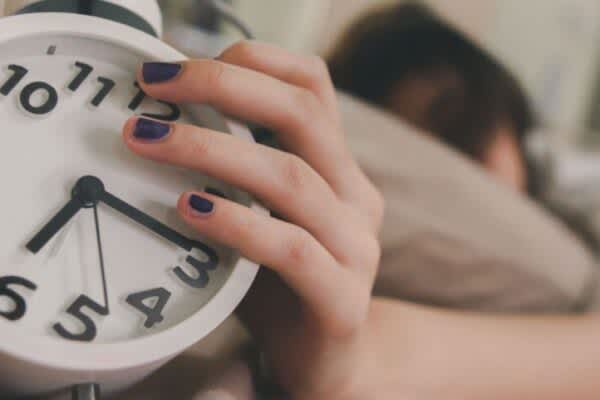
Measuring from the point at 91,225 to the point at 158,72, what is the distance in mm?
99

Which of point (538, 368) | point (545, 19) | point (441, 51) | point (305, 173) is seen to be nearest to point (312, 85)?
point (305, 173)

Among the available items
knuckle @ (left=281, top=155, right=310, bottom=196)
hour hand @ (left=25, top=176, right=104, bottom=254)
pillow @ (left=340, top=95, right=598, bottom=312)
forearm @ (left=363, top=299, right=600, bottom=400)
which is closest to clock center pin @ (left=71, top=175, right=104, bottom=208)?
hour hand @ (left=25, top=176, right=104, bottom=254)

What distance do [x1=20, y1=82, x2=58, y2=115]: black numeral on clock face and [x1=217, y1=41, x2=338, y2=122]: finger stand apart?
0.12 metres

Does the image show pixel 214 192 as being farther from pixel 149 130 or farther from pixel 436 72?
pixel 436 72

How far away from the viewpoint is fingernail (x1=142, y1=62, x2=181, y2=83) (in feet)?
1.33

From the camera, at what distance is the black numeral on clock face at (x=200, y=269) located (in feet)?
1.33

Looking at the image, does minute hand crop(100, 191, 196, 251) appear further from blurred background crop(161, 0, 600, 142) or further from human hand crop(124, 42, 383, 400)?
blurred background crop(161, 0, 600, 142)

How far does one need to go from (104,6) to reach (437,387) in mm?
418

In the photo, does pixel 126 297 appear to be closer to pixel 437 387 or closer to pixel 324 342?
pixel 324 342

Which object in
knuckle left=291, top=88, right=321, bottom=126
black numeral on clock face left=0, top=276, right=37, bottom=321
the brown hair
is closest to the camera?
black numeral on clock face left=0, top=276, right=37, bottom=321

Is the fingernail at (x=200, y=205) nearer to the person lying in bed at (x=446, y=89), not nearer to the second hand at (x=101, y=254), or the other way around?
the second hand at (x=101, y=254)

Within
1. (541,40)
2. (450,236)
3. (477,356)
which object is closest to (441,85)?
(450,236)

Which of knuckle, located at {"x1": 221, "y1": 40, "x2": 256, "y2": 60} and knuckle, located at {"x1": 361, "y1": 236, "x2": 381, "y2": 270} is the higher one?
knuckle, located at {"x1": 221, "y1": 40, "x2": 256, "y2": 60}

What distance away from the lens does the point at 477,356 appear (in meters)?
0.63
